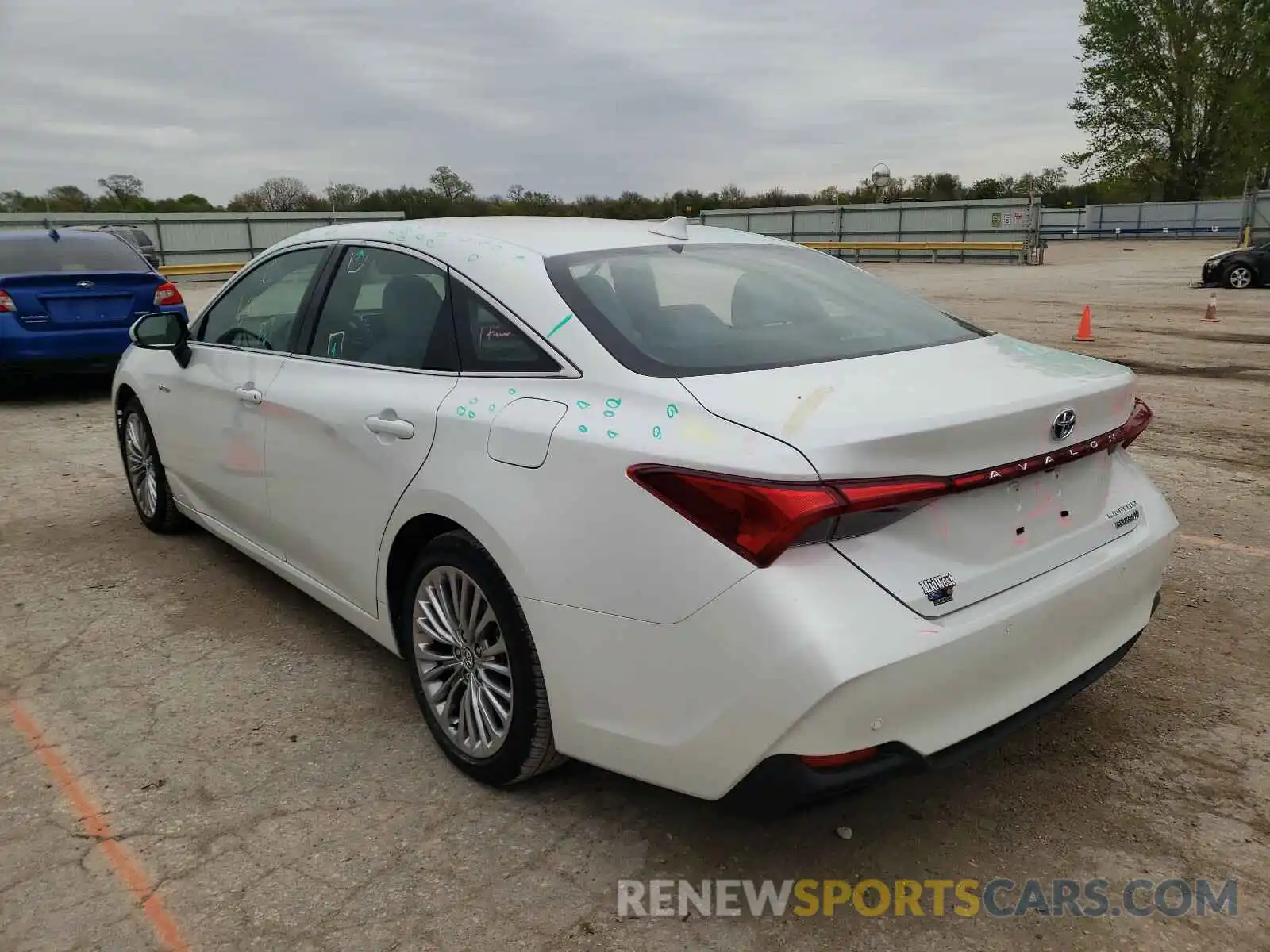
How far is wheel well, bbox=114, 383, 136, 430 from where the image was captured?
5.13m

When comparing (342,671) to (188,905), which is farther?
(342,671)

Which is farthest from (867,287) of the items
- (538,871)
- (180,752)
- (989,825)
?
(180,752)

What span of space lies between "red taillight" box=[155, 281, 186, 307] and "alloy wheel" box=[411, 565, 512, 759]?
7332mm

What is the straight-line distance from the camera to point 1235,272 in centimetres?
2106

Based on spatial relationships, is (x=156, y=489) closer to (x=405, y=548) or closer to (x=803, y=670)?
(x=405, y=548)

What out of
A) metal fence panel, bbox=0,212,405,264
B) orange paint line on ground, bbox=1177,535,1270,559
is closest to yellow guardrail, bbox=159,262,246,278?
metal fence panel, bbox=0,212,405,264

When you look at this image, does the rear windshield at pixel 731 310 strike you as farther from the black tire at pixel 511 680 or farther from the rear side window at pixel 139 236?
the rear side window at pixel 139 236

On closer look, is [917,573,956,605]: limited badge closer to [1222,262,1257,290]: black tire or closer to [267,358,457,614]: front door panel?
[267,358,457,614]: front door panel

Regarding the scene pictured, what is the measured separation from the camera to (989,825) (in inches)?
103

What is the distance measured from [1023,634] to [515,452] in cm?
131

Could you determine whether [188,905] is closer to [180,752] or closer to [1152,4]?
[180,752]

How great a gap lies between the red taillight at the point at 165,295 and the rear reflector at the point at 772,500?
8.27 meters

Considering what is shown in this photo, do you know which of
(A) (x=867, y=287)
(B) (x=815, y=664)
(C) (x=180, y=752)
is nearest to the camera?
(B) (x=815, y=664)

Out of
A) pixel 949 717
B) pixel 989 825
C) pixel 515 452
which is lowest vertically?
pixel 989 825
